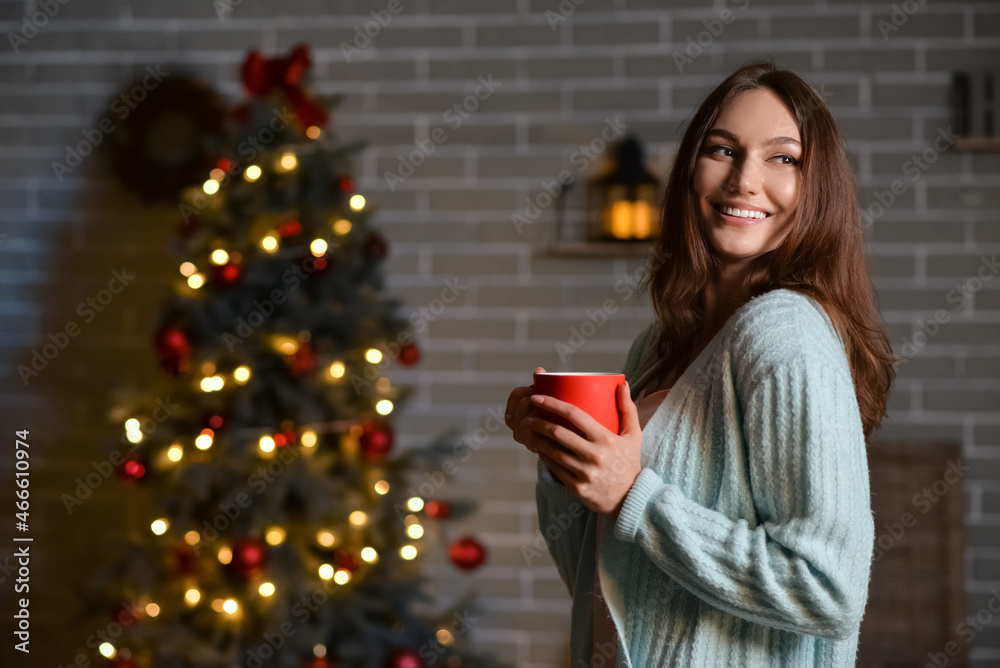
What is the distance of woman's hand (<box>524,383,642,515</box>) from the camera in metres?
0.86

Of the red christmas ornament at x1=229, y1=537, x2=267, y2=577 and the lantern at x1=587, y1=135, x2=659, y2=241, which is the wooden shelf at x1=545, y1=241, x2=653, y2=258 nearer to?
the lantern at x1=587, y1=135, x2=659, y2=241

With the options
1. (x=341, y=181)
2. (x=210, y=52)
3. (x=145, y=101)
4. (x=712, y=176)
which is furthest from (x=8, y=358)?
(x=712, y=176)

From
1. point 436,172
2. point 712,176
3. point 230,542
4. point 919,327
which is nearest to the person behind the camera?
point 712,176

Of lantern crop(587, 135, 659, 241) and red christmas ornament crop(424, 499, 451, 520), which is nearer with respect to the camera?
red christmas ornament crop(424, 499, 451, 520)

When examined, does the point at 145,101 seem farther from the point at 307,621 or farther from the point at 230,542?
the point at 307,621

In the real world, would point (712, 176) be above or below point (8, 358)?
above

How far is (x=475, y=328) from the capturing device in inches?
105

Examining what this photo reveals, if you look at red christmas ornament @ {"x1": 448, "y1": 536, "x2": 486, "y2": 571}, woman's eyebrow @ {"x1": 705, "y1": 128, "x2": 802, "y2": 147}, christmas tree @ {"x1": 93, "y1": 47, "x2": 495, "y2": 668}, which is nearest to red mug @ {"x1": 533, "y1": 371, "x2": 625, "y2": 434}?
woman's eyebrow @ {"x1": 705, "y1": 128, "x2": 802, "y2": 147}

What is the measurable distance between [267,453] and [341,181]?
0.72m

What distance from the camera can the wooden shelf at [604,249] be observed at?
8.43 feet

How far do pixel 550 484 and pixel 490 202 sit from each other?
5.46 feet

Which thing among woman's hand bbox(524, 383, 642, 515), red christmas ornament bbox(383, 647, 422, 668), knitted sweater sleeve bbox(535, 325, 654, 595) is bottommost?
red christmas ornament bbox(383, 647, 422, 668)

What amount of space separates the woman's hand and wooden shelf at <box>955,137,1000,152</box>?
2.05m

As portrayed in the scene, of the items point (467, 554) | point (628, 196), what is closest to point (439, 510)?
point (467, 554)
